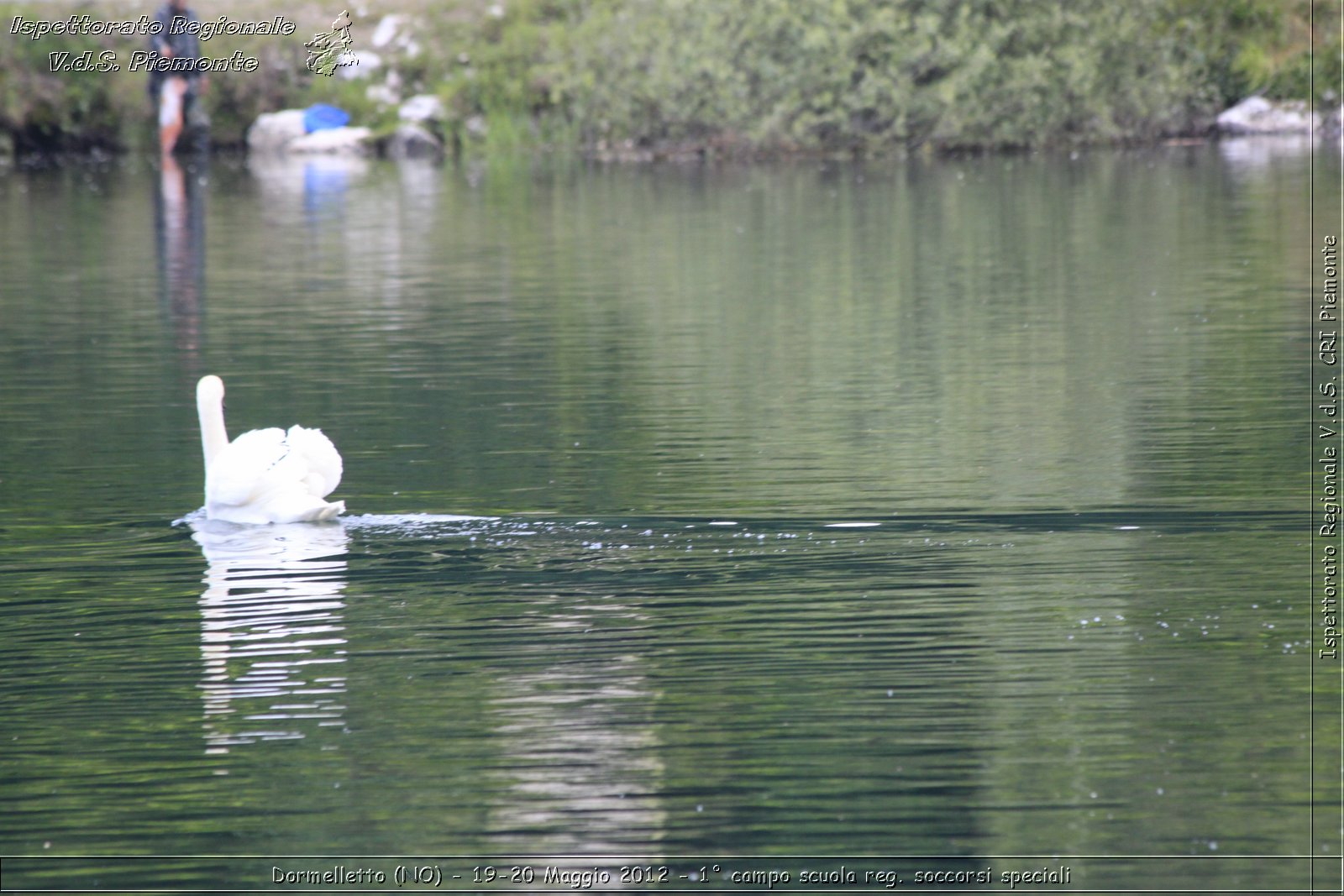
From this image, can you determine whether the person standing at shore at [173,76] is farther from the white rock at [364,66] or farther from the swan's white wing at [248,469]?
the swan's white wing at [248,469]

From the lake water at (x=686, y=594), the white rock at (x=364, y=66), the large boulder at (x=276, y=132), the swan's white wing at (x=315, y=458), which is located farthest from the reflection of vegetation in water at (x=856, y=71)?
the swan's white wing at (x=315, y=458)

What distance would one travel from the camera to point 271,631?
9695 millimetres

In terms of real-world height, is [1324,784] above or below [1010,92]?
below

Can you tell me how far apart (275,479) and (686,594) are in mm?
2990

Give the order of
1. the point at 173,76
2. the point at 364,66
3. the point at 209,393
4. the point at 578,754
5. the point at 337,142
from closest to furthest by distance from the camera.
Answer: the point at 578,754, the point at 209,393, the point at 173,76, the point at 337,142, the point at 364,66

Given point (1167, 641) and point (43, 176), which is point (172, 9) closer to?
point (43, 176)

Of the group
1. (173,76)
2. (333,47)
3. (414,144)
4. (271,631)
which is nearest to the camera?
(271,631)

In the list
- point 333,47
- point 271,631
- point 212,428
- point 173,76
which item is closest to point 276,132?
point 173,76

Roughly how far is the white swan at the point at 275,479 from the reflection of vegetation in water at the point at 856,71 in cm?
3410

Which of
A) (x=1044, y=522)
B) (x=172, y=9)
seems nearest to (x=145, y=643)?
(x=1044, y=522)

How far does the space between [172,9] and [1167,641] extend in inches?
1685

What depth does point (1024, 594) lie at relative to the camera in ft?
31.9

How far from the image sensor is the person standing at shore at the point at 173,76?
4816 cm

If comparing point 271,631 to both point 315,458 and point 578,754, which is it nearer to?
point 315,458
